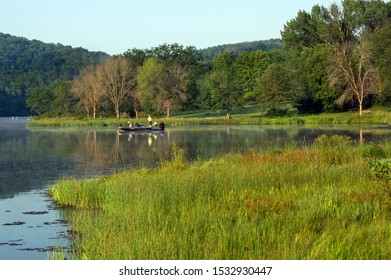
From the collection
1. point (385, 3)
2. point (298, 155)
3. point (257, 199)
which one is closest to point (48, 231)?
point (257, 199)

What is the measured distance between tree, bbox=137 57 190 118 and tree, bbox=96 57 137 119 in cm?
354

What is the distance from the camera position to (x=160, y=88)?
354 feet

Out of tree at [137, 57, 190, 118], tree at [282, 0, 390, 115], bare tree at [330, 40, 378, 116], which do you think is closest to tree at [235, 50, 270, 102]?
tree at [282, 0, 390, 115]

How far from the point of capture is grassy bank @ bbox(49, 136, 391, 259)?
10.1 m

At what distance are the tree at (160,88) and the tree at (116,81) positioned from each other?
354cm

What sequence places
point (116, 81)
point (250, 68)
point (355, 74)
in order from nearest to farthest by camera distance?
point (355, 74), point (116, 81), point (250, 68)

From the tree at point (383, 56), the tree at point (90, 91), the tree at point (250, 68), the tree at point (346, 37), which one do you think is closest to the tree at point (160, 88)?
the tree at point (90, 91)

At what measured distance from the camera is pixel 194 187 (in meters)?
16.6

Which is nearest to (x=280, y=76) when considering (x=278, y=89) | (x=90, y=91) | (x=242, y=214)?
(x=278, y=89)

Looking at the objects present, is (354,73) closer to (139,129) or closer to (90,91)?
(139,129)

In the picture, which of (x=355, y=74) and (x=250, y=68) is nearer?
(x=355, y=74)

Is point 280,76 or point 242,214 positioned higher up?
point 280,76

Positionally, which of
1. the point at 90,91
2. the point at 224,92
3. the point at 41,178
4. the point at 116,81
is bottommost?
the point at 41,178

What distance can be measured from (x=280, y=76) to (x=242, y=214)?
87823 mm
